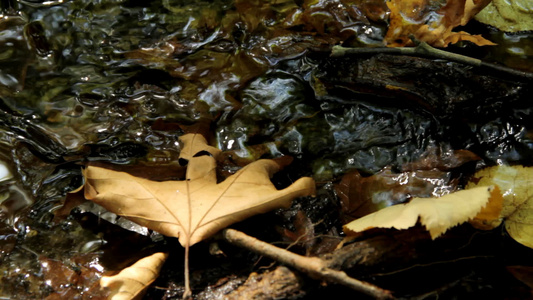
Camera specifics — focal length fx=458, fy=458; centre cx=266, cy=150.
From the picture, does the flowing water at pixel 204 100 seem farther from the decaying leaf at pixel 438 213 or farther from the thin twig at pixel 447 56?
the decaying leaf at pixel 438 213

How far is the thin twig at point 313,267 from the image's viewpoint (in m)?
1.44

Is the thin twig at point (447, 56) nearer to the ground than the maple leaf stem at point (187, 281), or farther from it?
farther from it

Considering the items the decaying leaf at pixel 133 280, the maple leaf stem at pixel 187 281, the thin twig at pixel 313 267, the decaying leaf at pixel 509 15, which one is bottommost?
the decaying leaf at pixel 133 280

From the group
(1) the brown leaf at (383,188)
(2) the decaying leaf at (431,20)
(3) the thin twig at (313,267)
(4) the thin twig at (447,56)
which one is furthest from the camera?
(2) the decaying leaf at (431,20)

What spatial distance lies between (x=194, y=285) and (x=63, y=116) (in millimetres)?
1261

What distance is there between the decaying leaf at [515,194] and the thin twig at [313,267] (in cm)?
59

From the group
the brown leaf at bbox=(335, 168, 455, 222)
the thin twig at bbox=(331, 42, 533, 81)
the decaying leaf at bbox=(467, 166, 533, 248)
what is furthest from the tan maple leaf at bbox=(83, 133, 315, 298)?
the thin twig at bbox=(331, 42, 533, 81)

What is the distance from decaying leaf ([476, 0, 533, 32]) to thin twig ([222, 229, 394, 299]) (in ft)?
6.21

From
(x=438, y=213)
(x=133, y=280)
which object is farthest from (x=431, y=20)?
(x=133, y=280)

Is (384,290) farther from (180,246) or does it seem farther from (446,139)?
(446,139)

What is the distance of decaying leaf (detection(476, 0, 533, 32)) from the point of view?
2594 mm

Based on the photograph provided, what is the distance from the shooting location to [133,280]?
61.4 inches

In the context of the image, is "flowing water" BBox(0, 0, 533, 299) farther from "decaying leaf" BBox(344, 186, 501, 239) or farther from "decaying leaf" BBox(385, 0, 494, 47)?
"decaying leaf" BBox(344, 186, 501, 239)

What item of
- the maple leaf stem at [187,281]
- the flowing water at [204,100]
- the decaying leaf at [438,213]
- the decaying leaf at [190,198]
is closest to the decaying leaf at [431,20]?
the flowing water at [204,100]
